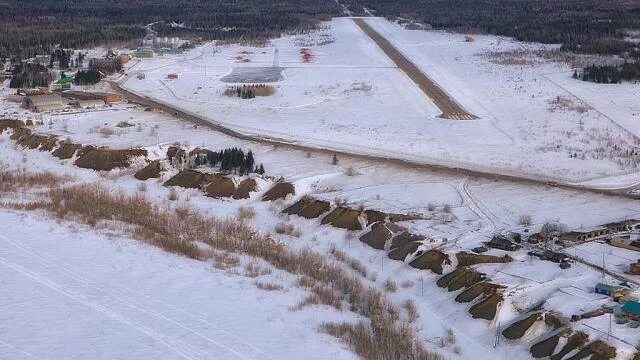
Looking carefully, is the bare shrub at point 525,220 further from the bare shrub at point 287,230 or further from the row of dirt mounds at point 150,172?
the row of dirt mounds at point 150,172

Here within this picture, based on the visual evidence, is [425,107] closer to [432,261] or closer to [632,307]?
[432,261]

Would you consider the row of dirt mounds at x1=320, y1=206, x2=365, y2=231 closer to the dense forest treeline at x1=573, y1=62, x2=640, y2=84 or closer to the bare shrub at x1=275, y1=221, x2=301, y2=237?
the bare shrub at x1=275, y1=221, x2=301, y2=237

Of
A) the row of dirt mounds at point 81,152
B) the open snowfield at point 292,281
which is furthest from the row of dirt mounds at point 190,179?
the row of dirt mounds at point 81,152

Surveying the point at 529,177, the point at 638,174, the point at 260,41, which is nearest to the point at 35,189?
the point at 529,177

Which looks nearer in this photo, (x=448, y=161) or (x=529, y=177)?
(x=529, y=177)

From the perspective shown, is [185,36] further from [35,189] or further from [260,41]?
[35,189]
